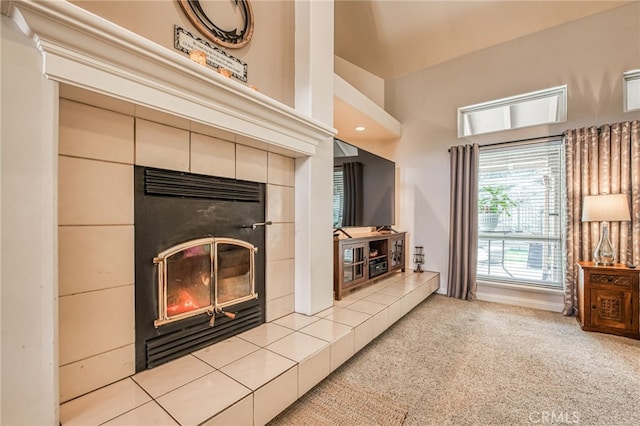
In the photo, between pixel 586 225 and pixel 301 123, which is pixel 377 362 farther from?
pixel 586 225

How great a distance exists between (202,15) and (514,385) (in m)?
2.85

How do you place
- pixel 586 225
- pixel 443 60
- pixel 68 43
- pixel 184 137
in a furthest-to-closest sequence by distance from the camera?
pixel 443 60
pixel 586 225
pixel 184 137
pixel 68 43

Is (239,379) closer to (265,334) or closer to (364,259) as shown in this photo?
(265,334)

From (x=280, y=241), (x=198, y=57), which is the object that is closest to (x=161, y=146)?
(x=198, y=57)

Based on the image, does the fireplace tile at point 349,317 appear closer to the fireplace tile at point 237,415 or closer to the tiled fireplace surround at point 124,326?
the tiled fireplace surround at point 124,326

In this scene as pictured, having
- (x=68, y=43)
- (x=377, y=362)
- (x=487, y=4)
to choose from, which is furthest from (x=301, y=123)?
(x=487, y=4)

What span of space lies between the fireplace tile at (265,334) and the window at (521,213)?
2.72 m

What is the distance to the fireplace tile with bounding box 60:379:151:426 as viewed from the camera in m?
1.05

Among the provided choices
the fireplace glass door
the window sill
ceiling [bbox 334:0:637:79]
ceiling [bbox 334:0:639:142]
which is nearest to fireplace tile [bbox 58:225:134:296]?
the fireplace glass door

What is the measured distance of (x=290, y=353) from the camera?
60.9 inches

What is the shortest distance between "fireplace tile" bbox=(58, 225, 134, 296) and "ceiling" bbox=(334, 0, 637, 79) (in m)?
3.18

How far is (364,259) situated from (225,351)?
1699 millimetres

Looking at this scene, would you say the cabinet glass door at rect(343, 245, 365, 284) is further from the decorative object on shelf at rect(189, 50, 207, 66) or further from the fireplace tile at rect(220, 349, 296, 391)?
the decorative object on shelf at rect(189, 50, 207, 66)

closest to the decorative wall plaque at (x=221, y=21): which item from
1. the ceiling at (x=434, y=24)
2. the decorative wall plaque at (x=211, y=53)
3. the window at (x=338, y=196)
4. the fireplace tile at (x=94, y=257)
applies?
the decorative wall plaque at (x=211, y=53)
